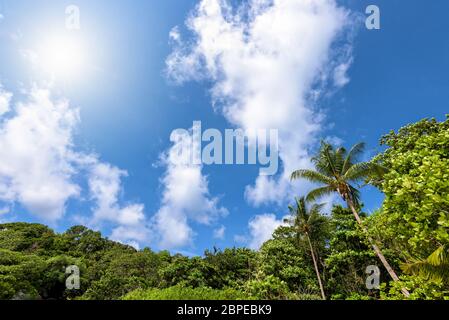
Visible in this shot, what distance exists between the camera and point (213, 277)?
28547 millimetres

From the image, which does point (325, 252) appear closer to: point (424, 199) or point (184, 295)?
point (184, 295)

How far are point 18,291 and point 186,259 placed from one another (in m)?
14.5

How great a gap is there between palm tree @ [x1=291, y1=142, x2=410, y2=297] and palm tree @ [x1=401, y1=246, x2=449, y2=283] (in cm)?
862

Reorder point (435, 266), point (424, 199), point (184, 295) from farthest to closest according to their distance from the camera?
point (184, 295), point (435, 266), point (424, 199)

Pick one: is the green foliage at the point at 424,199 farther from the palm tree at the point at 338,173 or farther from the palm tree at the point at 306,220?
the palm tree at the point at 306,220

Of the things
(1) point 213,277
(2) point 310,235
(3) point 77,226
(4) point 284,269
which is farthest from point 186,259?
(3) point 77,226

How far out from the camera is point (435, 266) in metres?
6.82

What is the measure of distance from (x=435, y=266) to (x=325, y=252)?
19.8 metres

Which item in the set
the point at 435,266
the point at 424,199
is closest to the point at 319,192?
the point at 435,266

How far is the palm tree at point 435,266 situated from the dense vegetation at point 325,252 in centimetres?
3

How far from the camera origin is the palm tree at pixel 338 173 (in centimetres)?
1583

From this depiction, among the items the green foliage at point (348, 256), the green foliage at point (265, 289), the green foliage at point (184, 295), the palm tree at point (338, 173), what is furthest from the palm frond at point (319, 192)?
the green foliage at point (184, 295)

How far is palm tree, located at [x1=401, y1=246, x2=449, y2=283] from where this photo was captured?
20.2ft
